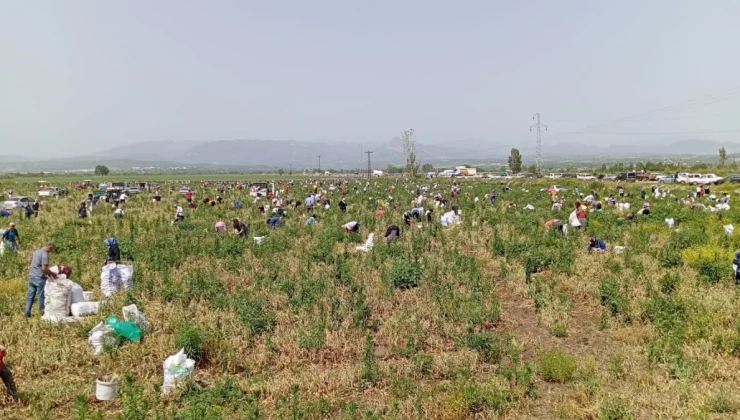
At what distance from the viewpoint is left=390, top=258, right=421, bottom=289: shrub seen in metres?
11.2

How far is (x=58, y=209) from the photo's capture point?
96.3 ft

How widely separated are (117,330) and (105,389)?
170 cm

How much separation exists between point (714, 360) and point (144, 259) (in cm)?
1288

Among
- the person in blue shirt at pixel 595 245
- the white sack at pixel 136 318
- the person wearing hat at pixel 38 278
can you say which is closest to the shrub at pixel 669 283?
the person in blue shirt at pixel 595 245

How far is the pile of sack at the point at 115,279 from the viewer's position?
34.6 feet

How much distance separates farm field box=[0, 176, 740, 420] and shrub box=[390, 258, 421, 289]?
5cm

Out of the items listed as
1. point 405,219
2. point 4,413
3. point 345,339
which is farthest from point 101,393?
point 405,219

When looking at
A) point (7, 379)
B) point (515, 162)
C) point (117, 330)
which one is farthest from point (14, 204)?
point (515, 162)

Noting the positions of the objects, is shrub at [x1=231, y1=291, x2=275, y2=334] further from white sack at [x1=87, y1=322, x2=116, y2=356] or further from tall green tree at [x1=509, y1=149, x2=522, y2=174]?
→ tall green tree at [x1=509, y1=149, x2=522, y2=174]

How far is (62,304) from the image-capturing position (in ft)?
30.0

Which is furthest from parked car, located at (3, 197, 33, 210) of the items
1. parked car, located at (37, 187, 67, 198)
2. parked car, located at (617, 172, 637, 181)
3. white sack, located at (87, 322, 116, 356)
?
parked car, located at (617, 172, 637, 181)

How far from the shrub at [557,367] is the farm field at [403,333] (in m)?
0.03

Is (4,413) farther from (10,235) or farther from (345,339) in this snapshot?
(10,235)

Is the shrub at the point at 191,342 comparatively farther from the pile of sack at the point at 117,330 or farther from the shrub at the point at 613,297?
the shrub at the point at 613,297
